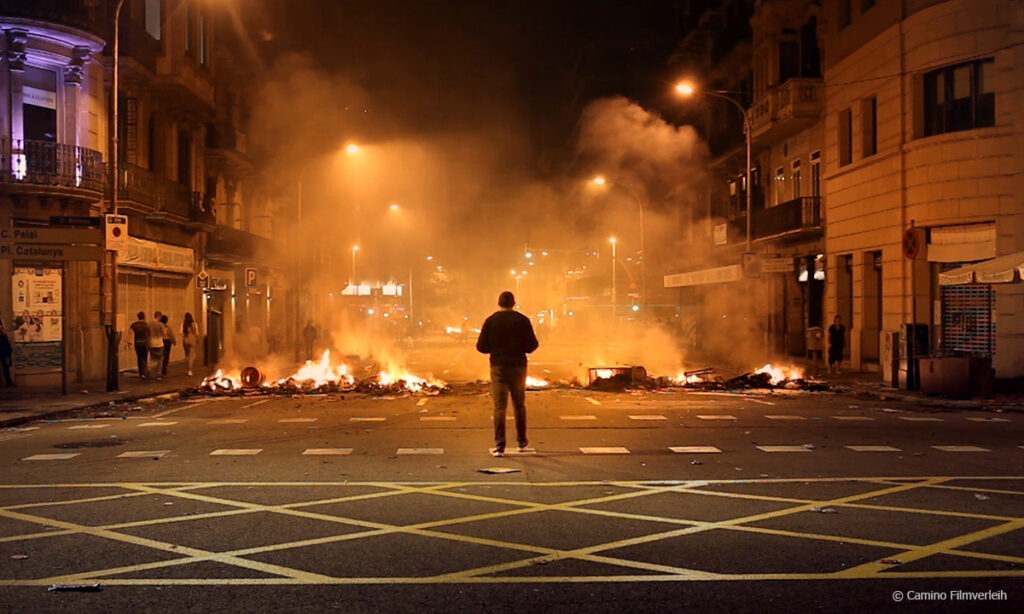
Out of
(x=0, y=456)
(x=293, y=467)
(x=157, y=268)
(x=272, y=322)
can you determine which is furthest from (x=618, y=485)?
(x=272, y=322)

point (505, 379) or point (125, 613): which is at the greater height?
Result: point (505, 379)

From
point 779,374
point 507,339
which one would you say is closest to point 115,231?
point 507,339

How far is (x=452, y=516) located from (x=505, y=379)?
298 centimetres

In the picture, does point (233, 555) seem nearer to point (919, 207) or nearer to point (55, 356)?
point (55, 356)

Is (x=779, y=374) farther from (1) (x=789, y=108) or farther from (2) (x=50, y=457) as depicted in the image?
(2) (x=50, y=457)

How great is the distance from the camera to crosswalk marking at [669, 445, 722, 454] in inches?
370

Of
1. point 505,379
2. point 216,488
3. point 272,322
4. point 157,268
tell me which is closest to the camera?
point 216,488

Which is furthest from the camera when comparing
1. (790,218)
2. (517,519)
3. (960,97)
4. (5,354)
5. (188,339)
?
(790,218)

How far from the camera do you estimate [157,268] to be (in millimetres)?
25484

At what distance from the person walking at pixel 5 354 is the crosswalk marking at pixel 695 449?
1568cm

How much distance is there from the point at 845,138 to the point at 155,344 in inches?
772

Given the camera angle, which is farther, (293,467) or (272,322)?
(272,322)

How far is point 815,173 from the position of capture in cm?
2711

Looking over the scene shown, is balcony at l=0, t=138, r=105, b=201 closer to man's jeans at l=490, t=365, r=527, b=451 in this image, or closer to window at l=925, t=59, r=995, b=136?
man's jeans at l=490, t=365, r=527, b=451
